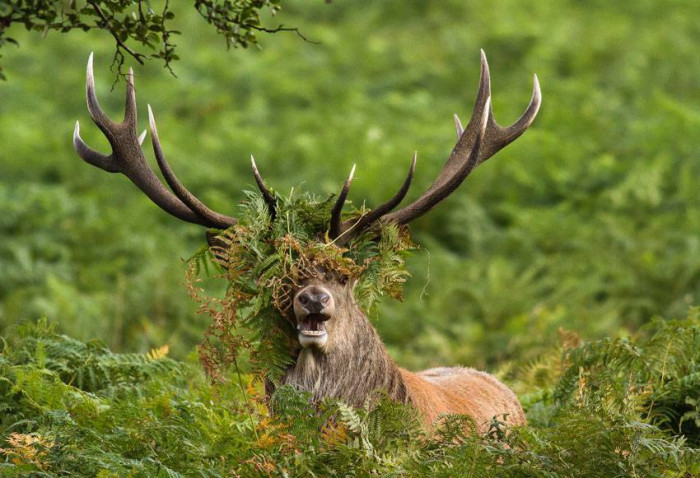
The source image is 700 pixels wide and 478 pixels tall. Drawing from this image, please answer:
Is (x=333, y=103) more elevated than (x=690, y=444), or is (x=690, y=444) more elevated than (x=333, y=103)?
(x=333, y=103)

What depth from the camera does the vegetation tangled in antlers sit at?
641cm

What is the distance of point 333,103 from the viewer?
20.3 metres

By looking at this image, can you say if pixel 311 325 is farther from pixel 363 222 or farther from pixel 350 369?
pixel 363 222

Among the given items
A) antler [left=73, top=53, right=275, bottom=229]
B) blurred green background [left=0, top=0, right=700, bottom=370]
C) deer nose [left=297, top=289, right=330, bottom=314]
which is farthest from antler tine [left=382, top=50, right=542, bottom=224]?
blurred green background [left=0, top=0, right=700, bottom=370]

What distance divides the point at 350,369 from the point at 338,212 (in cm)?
86

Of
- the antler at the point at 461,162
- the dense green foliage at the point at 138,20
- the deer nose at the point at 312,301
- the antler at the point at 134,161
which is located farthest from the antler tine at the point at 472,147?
the dense green foliage at the point at 138,20

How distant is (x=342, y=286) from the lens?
262 inches

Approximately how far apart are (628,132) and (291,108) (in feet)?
17.6

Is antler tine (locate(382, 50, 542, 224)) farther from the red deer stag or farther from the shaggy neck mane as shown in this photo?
the shaggy neck mane

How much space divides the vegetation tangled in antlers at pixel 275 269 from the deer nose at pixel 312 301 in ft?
0.35

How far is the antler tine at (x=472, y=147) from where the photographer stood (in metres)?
6.88

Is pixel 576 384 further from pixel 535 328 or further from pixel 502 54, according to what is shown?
pixel 502 54

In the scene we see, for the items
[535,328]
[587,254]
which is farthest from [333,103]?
[535,328]

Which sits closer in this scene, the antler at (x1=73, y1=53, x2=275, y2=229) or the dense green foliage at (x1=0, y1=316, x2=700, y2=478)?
the dense green foliage at (x1=0, y1=316, x2=700, y2=478)
